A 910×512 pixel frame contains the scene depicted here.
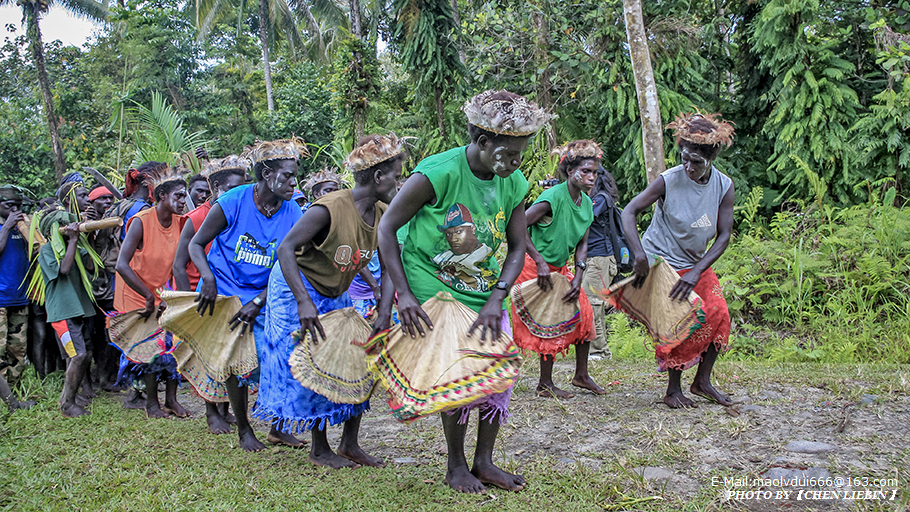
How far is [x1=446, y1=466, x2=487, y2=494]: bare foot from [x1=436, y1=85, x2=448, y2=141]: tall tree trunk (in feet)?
35.8

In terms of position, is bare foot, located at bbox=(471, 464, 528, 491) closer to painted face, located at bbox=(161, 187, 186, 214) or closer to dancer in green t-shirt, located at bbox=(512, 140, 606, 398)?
dancer in green t-shirt, located at bbox=(512, 140, 606, 398)

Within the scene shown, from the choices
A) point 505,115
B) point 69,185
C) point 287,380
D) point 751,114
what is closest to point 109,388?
point 69,185

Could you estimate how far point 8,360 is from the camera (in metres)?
6.51

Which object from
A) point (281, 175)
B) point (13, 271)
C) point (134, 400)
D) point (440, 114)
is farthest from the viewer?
point (440, 114)

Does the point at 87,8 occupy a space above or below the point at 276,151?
above

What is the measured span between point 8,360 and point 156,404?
197cm

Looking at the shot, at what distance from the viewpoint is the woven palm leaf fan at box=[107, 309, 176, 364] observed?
5.57m

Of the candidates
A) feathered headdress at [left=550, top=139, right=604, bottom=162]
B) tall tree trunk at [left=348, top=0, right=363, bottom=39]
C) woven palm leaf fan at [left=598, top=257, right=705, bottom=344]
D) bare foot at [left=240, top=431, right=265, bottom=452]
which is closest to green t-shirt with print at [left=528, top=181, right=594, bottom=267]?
feathered headdress at [left=550, top=139, right=604, bottom=162]

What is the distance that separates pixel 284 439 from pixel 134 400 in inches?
88.9

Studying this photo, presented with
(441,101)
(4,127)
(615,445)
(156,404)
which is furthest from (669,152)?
(4,127)

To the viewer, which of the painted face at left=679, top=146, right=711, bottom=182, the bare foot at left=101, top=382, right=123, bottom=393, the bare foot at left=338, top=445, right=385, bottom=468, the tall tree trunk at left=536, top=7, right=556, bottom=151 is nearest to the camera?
the bare foot at left=338, top=445, right=385, bottom=468

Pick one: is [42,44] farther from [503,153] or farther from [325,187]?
[503,153]

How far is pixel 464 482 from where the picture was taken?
3459 millimetres

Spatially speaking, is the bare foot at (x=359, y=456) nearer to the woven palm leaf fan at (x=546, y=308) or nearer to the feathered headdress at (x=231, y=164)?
the woven palm leaf fan at (x=546, y=308)
